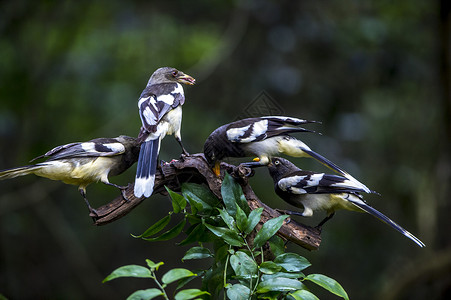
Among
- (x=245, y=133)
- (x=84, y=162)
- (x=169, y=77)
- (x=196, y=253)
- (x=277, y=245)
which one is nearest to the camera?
(x=196, y=253)

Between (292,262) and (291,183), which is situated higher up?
(291,183)

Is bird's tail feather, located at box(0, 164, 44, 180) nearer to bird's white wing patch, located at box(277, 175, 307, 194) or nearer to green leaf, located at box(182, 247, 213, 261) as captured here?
green leaf, located at box(182, 247, 213, 261)

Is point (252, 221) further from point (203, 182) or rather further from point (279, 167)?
point (279, 167)

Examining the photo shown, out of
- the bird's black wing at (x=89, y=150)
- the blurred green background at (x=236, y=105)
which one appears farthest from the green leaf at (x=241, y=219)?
the blurred green background at (x=236, y=105)

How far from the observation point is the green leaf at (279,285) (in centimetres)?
205

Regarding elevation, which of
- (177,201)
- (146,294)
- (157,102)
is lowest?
(146,294)

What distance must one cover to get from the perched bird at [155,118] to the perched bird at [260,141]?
261 millimetres

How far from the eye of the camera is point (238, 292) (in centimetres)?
205

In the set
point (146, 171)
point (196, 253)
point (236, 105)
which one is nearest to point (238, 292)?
point (196, 253)

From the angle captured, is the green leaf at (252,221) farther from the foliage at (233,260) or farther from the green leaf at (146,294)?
the green leaf at (146,294)

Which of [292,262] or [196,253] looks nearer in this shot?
[292,262]

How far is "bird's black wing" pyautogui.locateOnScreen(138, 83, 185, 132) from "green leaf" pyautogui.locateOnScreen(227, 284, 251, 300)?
112cm

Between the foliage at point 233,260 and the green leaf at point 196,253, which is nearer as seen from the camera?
the foliage at point 233,260

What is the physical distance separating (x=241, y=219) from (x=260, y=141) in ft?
2.45
